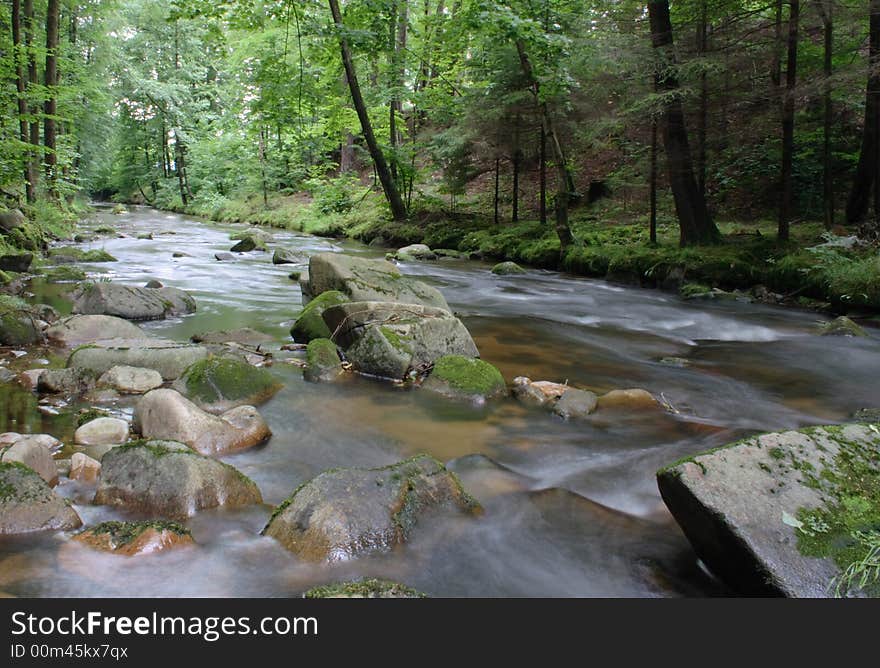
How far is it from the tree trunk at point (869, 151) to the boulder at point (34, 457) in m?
13.4

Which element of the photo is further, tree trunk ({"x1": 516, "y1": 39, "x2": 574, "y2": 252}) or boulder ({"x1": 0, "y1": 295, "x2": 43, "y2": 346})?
tree trunk ({"x1": 516, "y1": 39, "x2": 574, "y2": 252})

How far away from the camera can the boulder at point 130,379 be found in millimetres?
5781

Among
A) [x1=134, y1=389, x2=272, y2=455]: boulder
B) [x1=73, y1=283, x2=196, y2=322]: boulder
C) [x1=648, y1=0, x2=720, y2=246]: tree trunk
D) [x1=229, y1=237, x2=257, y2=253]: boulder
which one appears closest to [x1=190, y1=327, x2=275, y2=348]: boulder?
[x1=73, y1=283, x2=196, y2=322]: boulder

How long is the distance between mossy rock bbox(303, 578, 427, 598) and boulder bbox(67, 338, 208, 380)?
13.1 ft

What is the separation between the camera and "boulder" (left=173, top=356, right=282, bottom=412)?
5.50 metres

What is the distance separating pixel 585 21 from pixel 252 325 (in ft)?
36.7

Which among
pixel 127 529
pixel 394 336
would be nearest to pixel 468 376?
pixel 394 336

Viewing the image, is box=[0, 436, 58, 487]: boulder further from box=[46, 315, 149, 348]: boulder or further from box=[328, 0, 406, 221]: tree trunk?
box=[328, 0, 406, 221]: tree trunk

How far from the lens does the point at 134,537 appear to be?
319cm

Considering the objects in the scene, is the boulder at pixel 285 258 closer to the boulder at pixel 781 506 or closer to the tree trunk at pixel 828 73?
the tree trunk at pixel 828 73

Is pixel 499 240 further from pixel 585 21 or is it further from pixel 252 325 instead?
pixel 252 325

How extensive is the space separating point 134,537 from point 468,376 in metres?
3.55

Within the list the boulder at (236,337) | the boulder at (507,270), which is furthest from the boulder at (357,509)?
the boulder at (507,270)

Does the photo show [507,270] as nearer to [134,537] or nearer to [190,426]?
[190,426]
